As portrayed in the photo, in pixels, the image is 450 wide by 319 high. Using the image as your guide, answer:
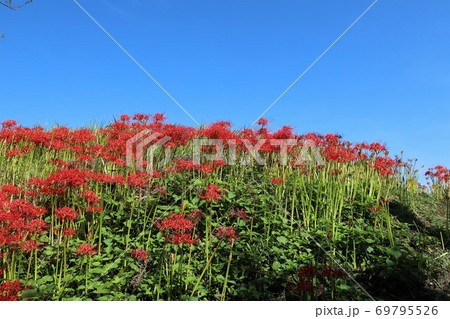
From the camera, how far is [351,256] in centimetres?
520

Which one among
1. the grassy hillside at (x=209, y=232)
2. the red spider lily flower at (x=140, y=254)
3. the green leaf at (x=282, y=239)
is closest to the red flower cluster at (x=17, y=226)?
the grassy hillside at (x=209, y=232)

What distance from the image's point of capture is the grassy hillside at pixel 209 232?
4.06 metres

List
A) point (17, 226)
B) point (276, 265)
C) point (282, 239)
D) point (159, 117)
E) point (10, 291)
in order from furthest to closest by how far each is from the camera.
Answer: point (159, 117), point (282, 239), point (276, 265), point (17, 226), point (10, 291)

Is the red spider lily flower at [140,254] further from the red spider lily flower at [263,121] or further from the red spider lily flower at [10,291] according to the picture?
the red spider lily flower at [263,121]

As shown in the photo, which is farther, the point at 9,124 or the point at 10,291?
the point at 9,124

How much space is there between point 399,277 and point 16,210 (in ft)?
15.0

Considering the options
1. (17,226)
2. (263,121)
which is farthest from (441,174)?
(17,226)

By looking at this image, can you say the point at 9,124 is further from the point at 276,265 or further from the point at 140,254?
the point at 276,265

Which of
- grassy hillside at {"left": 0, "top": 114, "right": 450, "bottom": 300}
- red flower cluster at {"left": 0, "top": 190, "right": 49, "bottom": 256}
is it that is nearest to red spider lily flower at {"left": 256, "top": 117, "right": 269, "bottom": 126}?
grassy hillside at {"left": 0, "top": 114, "right": 450, "bottom": 300}

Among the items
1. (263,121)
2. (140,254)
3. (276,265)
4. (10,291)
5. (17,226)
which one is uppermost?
(263,121)

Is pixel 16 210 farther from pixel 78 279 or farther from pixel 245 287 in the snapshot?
pixel 245 287

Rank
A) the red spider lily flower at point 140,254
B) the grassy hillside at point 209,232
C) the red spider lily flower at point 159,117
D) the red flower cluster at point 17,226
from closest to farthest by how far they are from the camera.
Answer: the red flower cluster at point 17,226, the grassy hillside at point 209,232, the red spider lily flower at point 140,254, the red spider lily flower at point 159,117

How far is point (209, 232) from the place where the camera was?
516cm

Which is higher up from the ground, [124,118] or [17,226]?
[124,118]
